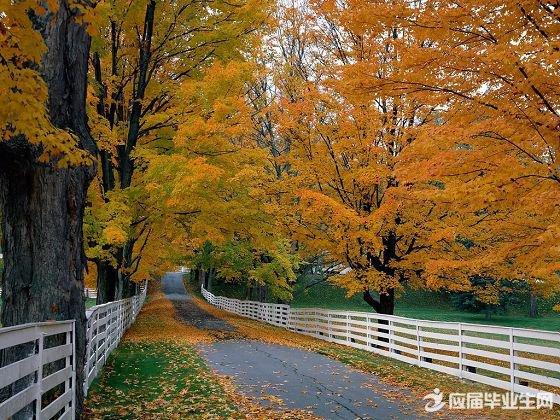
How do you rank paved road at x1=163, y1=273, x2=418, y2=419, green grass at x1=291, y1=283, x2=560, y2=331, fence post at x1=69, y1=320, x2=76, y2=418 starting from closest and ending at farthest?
1. fence post at x1=69, y1=320, x2=76, y2=418
2. paved road at x1=163, y1=273, x2=418, y2=419
3. green grass at x1=291, y1=283, x2=560, y2=331

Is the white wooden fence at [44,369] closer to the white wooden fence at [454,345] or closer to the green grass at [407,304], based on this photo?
the white wooden fence at [454,345]

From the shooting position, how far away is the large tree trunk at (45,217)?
237 inches

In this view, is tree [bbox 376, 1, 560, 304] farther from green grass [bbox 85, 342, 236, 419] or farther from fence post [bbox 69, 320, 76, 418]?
fence post [bbox 69, 320, 76, 418]

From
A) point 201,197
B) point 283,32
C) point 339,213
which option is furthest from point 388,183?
point 283,32

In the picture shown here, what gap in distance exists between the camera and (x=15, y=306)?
6070 mm

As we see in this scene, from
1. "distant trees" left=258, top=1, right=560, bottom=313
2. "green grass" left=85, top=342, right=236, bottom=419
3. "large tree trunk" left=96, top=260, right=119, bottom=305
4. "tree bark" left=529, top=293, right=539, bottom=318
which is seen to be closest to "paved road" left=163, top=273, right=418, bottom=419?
"green grass" left=85, top=342, right=236, bottom=419

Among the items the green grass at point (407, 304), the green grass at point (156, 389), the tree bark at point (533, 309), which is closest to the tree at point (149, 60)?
the green grass at point (156, 389)

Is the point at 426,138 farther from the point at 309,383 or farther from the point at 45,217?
the point at 45,217

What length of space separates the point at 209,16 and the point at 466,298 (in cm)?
3600

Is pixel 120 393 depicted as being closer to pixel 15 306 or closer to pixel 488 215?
pixel 15 306

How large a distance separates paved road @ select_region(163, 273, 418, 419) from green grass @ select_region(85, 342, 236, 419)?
58cm

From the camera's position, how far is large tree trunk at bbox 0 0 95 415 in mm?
6023

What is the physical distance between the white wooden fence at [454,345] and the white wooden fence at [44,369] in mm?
6861

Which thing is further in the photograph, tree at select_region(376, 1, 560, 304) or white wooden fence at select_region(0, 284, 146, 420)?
tree at select_region(376, 1, 560, 304)
